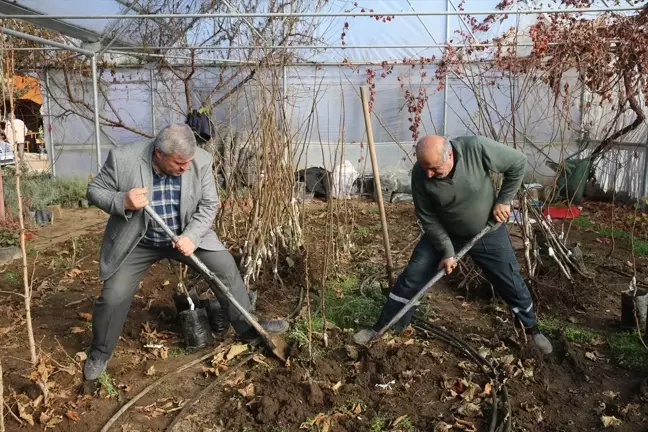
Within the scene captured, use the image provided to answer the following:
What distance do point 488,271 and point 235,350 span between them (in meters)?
1.80

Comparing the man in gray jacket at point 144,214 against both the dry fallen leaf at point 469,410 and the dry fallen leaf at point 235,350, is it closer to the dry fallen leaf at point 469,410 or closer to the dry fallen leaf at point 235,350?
the dry fallen leaf at point 235,350

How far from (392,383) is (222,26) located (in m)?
8.30

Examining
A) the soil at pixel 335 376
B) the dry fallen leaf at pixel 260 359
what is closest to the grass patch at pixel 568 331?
the soil at pixel 335 376

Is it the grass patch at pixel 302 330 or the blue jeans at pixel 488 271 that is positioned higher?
the blue jeans at pixel 488 271

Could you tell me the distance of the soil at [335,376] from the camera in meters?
3.04

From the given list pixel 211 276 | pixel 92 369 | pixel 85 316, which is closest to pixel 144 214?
pixel 211 276

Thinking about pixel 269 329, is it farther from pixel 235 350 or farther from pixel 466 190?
pixel 466 190

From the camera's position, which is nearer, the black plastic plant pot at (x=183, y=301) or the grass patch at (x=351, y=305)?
the black plastic plant pot at (x=183, y=301)

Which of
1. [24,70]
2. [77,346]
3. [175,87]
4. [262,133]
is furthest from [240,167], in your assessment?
[24,70]

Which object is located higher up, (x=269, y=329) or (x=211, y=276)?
(x=211, y=276)

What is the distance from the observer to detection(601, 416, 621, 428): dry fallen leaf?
2.95 metres

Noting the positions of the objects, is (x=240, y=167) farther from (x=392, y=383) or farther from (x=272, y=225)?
(x=392, y=383)

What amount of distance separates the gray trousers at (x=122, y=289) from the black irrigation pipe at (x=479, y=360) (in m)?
1.56

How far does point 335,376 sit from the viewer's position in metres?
3.42
